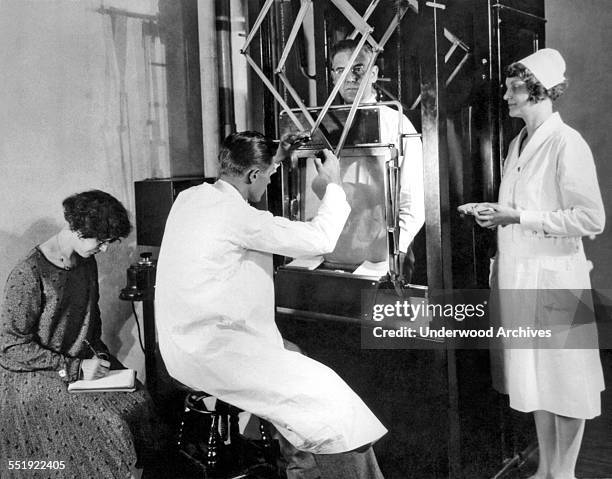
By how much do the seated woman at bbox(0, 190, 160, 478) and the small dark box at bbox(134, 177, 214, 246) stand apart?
0.95 ft

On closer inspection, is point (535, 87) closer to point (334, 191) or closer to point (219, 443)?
point (334, 191)

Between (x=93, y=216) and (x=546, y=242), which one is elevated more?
(x=93, y=216)

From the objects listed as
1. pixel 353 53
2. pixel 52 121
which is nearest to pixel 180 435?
pixel 52 121

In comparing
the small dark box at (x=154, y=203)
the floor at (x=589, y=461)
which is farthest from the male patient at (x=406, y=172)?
the small dark box at (x=154, y=203)

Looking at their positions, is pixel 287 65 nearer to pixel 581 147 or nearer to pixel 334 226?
pixel 334 226

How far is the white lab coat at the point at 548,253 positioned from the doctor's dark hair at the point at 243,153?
2.64ft

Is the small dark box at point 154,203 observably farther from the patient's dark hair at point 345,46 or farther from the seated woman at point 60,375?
the patient's dark hair at point 345,46

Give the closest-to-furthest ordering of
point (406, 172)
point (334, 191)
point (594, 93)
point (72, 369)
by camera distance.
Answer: point (594, 93) → point (334, 191) → point (406, 172) → point (72, 369)

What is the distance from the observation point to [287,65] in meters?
2.79

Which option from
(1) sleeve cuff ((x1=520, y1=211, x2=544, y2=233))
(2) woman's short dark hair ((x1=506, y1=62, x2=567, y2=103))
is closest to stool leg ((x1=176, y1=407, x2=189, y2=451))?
(1) sleeve cuff ((x1=520, y1=211, x2=544, y2=233))

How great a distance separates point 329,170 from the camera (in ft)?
7.23

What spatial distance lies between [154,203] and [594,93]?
1.70 metres

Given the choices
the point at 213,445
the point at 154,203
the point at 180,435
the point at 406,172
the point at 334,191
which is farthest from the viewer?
the point at 154,203

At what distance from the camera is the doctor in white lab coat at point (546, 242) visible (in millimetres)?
2025
